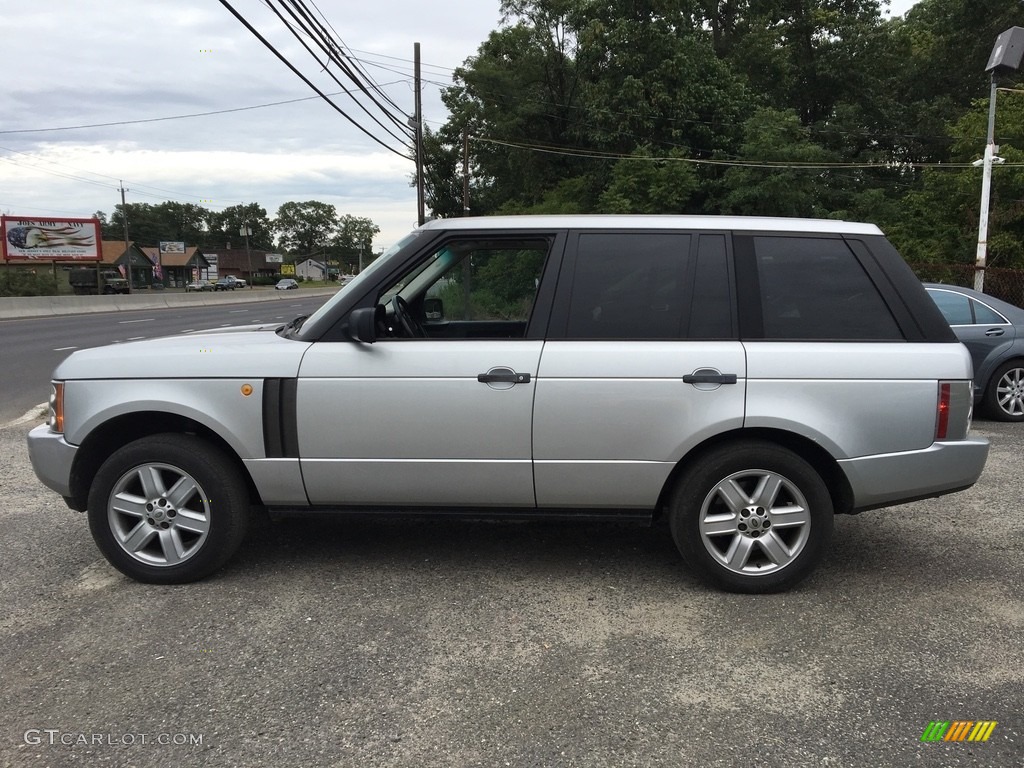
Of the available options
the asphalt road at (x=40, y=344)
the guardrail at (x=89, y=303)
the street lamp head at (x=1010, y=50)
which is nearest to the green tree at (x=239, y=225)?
the guardrail at (x=89, y=303)

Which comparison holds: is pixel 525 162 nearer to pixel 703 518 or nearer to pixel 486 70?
pixel 486 70

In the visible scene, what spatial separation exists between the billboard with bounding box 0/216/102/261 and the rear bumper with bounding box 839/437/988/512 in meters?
53.6

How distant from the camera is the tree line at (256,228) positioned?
126 meters

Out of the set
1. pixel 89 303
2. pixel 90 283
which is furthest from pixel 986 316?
pixel 90 283

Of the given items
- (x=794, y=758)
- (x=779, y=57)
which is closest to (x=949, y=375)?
(x=794, y=758)

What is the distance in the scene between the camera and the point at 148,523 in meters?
3.69

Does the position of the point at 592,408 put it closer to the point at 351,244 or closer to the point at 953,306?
the point at 953,306

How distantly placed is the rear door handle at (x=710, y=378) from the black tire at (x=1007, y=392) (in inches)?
233

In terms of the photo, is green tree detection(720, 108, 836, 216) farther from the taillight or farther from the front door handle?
the front door handle

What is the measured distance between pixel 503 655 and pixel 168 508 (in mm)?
1836

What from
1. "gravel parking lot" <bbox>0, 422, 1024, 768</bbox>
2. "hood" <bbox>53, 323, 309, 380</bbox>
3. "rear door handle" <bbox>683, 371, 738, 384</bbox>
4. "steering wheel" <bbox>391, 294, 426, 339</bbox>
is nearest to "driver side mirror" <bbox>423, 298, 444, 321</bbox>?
"steering wheel" <bbox>391, 294, 426, 339</bbox>

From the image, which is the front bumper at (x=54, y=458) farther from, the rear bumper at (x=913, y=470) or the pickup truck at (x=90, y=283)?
the pickup truck at (x=90, y=283)

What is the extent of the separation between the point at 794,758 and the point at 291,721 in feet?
5.64

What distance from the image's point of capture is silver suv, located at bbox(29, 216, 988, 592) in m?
3.50
